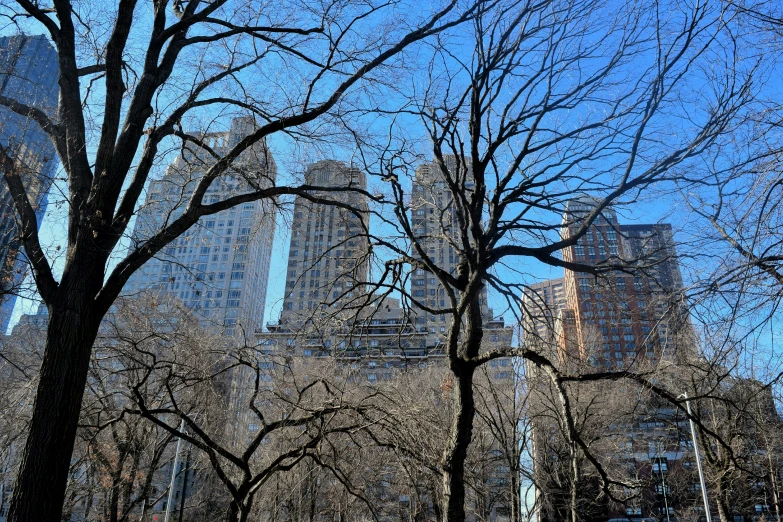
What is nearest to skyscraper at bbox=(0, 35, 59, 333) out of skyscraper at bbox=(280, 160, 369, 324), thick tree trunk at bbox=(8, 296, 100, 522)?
thick tree trunk at bbox=(8, 296, 100, 522)

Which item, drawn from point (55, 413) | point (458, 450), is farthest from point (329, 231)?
point (55, 413)

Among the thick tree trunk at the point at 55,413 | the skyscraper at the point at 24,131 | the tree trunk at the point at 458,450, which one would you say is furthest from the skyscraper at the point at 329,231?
the skyscraper at the point at 24,131

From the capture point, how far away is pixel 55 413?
4594mm

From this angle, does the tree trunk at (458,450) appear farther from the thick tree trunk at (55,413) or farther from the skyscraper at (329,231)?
the thick tree trunk at (55,413)

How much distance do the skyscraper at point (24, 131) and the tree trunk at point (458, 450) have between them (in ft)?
16.1

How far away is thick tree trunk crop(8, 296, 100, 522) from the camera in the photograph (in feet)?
14.3

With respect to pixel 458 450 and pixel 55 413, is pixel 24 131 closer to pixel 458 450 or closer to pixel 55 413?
pixel 55 413

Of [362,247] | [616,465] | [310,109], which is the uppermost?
[310,109]

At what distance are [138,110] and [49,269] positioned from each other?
2.07 m

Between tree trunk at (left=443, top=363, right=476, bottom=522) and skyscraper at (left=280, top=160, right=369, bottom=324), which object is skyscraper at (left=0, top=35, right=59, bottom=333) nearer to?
skyscraper at (left=280, top=160, right=369, bottom=324)

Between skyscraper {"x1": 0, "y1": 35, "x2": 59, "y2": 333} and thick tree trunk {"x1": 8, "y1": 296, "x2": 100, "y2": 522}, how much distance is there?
4.09 feet

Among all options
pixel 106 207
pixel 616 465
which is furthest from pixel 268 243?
pixel 616 465

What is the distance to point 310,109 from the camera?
23.2ft

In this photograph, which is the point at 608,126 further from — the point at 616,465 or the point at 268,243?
the point at 616,465
